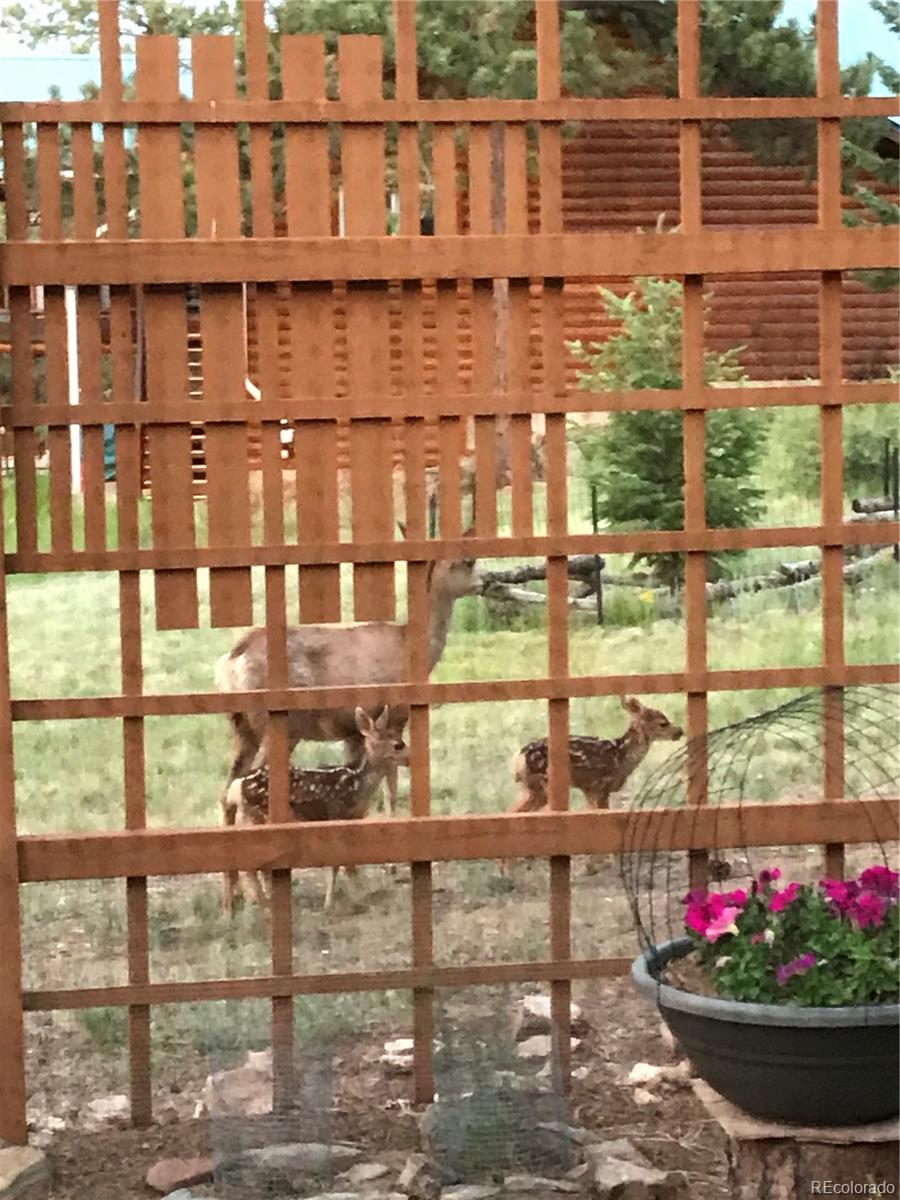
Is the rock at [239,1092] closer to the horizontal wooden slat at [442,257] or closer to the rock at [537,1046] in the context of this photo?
the rock at [537,1046]

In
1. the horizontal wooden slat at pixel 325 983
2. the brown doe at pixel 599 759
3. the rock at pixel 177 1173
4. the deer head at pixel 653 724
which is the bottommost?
the rock at pixel 177 1173

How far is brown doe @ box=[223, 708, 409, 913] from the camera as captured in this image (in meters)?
2.60

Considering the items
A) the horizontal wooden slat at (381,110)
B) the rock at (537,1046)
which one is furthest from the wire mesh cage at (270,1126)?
the horizontal wooden slat at (381,110)

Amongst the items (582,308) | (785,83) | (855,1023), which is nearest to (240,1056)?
(855,1023)

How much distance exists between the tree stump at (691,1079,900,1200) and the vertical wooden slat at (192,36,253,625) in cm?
118

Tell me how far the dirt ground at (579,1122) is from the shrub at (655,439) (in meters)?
0.87

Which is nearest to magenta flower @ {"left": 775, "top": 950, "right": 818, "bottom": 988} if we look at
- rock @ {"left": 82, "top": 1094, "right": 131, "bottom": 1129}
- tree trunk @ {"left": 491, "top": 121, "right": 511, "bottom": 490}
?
tree trunk @ {"left": 491, "top": 121, "right": 511, "bottom": 490}

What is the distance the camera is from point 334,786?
261 cm

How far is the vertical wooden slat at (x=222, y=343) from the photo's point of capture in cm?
239

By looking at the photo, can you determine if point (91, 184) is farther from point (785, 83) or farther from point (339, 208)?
point (785, 83)

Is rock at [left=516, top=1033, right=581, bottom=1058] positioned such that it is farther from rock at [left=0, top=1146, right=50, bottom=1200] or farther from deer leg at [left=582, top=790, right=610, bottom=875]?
rock at [left=0, top=1146, right=50, bottom=1200]

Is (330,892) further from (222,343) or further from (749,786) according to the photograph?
(222,343)

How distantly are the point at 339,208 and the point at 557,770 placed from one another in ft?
3.58

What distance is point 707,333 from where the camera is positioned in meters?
2.78
